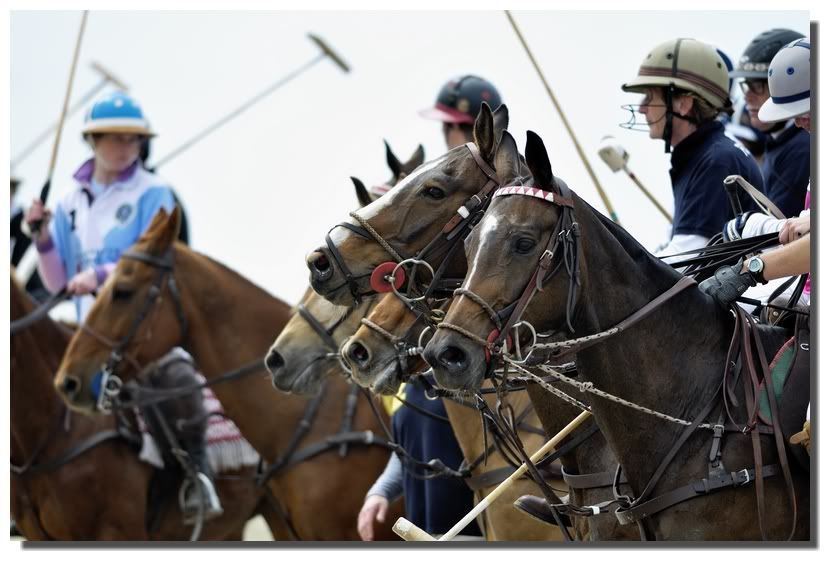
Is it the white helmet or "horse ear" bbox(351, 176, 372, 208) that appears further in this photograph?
"horse ear" bbox(351, 176, 372, 208)

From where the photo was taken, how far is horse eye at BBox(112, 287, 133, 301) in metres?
7.20

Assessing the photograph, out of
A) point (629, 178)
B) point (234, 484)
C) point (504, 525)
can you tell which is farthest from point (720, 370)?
point (234, 484)

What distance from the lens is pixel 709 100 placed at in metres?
5.43

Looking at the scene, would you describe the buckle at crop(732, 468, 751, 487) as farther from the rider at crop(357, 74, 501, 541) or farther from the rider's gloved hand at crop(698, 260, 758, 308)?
the rider at crop(357, 74, 501, 541)

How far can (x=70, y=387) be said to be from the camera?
7191mm

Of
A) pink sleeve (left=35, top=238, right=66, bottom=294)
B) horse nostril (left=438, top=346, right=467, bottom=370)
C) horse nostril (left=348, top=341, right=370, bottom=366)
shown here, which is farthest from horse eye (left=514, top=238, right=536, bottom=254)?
pink sleeve (left=35, top=238, right=66, bottom=294)

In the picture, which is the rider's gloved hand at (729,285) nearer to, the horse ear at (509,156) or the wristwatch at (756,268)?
the wristwatch at (756,268)

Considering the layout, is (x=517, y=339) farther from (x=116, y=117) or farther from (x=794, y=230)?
(x=116, y=117)

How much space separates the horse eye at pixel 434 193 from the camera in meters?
4.72

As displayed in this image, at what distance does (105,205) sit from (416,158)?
263 centimetres

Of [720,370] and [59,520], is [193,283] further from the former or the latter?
[720,370]

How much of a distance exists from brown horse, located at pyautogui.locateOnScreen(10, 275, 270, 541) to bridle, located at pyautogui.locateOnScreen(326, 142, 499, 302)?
10.5 ft

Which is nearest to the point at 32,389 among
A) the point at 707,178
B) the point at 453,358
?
the point at 707,178

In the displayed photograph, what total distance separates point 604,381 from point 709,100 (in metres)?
1.93
